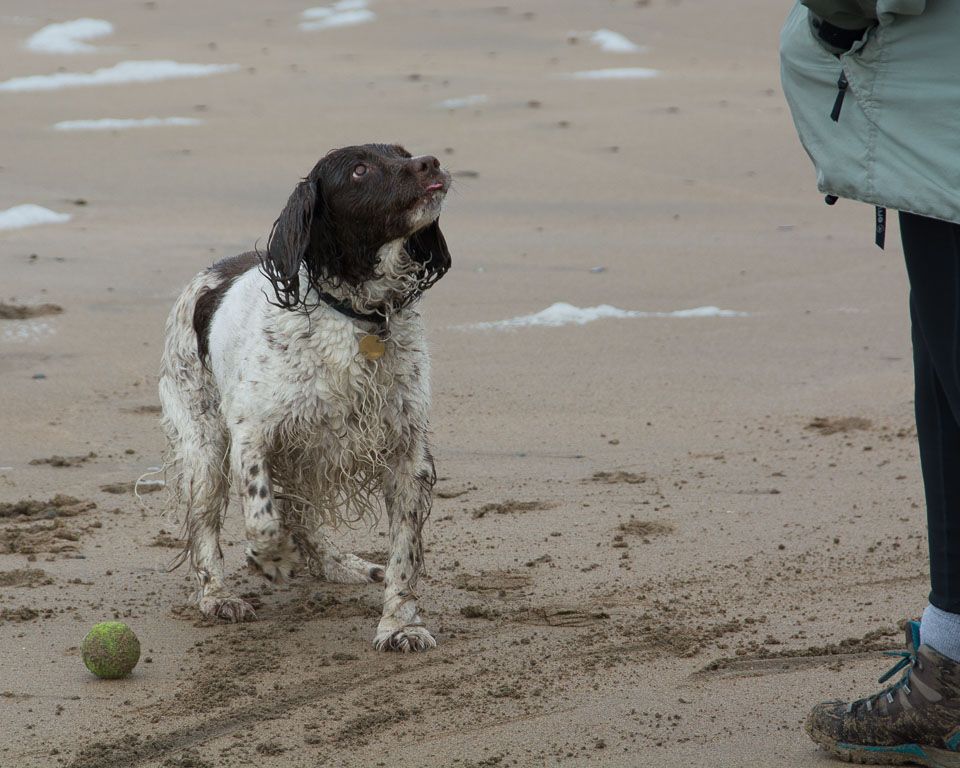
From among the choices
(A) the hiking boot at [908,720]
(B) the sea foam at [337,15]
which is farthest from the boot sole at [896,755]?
(B) the sea foam at [337,15]

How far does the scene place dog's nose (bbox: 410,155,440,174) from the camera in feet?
13.3

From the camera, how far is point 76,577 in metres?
4.52

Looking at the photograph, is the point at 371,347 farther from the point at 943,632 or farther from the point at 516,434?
the point at 516,434

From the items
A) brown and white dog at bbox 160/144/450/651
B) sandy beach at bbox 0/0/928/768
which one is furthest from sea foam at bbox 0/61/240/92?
brown and white dog at bbox 160/144/450/651

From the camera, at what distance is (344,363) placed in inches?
158

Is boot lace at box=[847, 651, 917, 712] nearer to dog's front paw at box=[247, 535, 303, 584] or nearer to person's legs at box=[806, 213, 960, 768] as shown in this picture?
person's legs at box=[806, 213, 960, 768]

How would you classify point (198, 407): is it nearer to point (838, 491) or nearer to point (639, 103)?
point (838, 491)

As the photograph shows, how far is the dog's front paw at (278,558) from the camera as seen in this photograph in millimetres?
4082

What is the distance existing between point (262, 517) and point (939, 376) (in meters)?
2.24

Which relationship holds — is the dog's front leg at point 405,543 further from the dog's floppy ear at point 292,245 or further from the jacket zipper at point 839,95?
the jacket zipper at point 839,95

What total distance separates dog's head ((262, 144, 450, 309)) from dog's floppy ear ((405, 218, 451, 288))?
76mm

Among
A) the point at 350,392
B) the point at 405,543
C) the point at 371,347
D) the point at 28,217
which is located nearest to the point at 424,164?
the point at 371,347

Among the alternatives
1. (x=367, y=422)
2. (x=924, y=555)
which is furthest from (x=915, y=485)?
(x=367, y=422)

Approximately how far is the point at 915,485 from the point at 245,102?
405 inches
